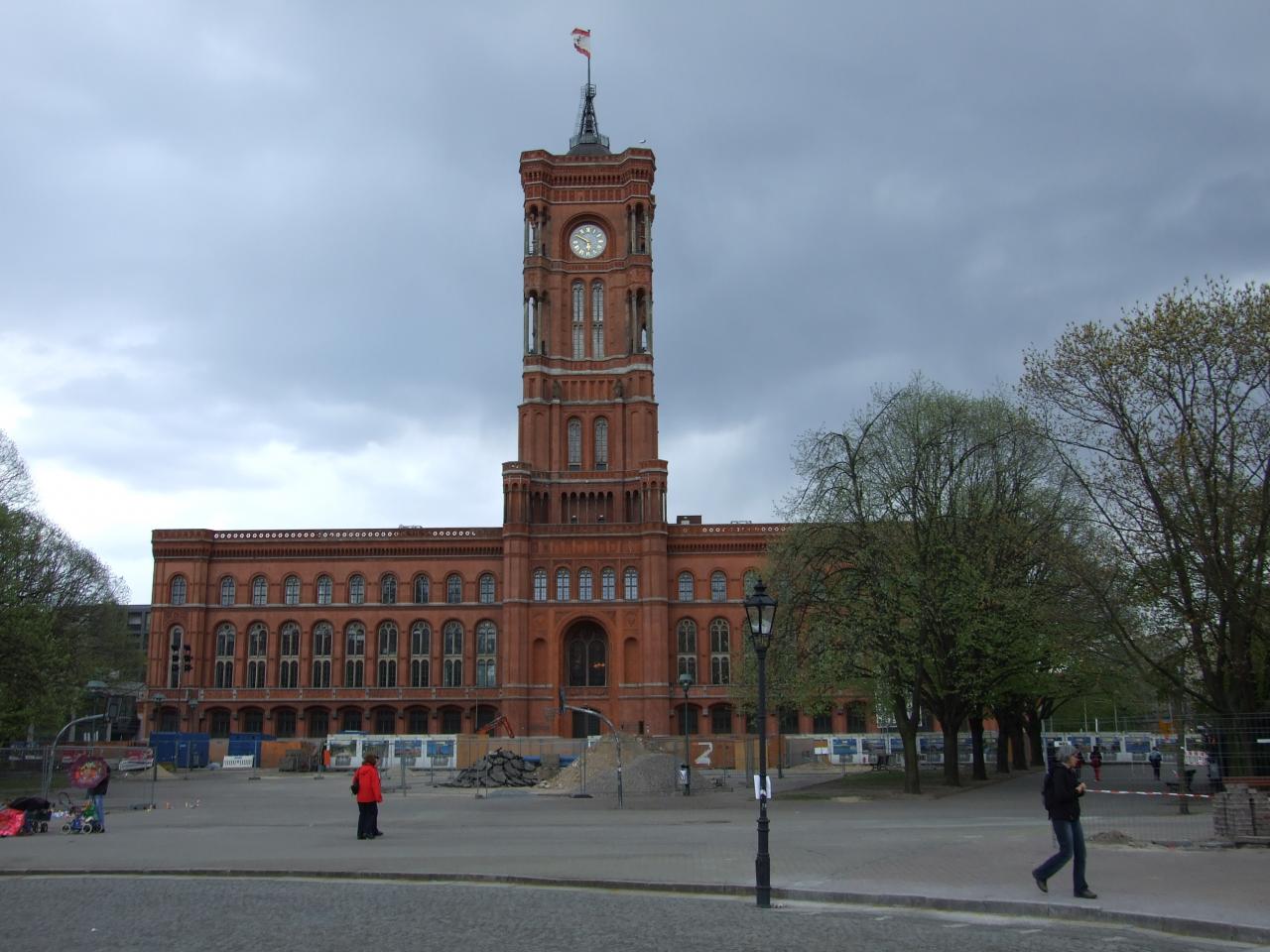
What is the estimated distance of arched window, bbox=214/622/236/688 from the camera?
277ft

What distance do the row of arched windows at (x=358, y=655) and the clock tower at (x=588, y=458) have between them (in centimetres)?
516

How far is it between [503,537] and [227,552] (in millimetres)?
20782

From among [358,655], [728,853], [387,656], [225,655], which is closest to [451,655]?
[387,656]

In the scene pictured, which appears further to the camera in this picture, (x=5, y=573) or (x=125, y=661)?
(x=125, y=661)

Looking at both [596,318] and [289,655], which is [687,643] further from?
[289,655]

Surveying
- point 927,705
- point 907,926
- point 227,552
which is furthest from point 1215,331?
point 227,552

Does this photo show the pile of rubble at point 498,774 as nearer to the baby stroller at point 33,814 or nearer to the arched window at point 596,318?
the baby stroller at point 33,814

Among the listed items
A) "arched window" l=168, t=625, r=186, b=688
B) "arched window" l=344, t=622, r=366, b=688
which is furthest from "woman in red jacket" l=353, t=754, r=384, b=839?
"arched window" l=168, t=625, r=186, b=688

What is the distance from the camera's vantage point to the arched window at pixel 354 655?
84375 mm

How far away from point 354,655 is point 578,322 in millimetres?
29315

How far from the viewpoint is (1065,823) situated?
1542 centimetres

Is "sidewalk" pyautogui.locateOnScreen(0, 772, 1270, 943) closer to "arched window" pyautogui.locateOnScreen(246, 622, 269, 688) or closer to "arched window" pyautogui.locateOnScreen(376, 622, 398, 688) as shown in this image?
"arched window" pyautogui.locateOnScreen(376, 622, 398, 688)

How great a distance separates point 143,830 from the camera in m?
27.8

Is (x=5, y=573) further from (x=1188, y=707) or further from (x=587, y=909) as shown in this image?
(x=1188, y=707)
